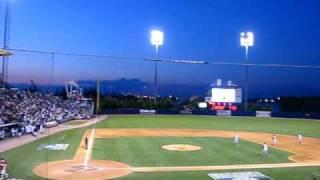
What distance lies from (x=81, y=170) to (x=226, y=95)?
34.2 metres

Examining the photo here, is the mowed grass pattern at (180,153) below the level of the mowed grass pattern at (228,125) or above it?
below

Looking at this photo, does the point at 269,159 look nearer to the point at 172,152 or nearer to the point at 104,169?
the point at 172,152

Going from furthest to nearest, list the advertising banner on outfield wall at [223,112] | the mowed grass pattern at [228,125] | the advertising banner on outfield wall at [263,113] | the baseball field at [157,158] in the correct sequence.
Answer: the advertising banner on outfield wall at [223,112], the advertising banner on outfield wall at [263,113], the mowed grass pattern at [228,125], the baseball field at [157,158]

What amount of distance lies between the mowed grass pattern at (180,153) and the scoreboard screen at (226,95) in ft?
68.3

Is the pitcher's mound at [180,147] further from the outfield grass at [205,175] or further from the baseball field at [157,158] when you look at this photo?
the outfield grass at [205,175]

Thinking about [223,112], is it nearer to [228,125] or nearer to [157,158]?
[228,125]

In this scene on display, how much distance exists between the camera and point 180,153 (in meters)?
23.3

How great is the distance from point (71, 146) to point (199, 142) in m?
8.34

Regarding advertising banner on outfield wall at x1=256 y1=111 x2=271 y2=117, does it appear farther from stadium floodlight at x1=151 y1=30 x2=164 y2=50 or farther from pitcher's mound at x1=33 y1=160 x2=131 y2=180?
pitcher's mound at x1=33 y1=160 x2=131 y2=180

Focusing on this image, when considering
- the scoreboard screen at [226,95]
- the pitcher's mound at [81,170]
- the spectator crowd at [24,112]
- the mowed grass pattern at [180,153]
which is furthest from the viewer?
the scoreboard screen at [226,95]

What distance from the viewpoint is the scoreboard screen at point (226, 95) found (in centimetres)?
5012

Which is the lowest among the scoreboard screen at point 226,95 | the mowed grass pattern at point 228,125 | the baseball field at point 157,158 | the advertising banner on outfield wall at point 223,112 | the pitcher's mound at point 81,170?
the pitcher's mound at point 81,170

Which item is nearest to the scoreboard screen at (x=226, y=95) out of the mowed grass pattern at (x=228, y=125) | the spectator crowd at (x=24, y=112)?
the mowed grass pattern at (x=228, y=125)

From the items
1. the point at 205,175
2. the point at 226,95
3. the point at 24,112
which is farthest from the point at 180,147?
the point at 226,95
